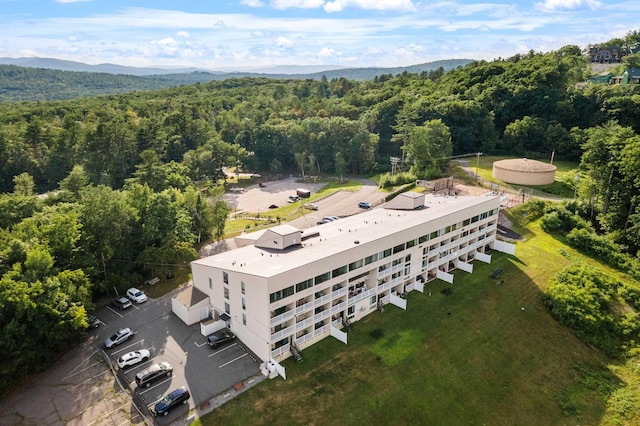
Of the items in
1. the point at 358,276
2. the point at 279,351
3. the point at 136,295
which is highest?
the point at 358,276

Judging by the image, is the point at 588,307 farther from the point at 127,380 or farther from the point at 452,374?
the point at 127,380

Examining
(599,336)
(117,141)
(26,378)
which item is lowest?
(599,336)

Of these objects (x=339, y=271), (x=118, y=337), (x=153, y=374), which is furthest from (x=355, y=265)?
(x=118, y=337)

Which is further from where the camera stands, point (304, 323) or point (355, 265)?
point (355, 265)

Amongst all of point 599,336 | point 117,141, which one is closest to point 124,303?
point 599,336

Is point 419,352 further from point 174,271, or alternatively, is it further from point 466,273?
point 174,271

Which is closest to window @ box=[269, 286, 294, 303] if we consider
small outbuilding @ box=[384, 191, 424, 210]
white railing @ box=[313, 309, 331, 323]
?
white railing @ box=[313, 309, 331, 323]

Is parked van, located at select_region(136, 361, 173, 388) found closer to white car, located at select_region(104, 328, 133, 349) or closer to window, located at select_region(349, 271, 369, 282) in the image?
white car, located at select_region(104, 328, 133, 349)
